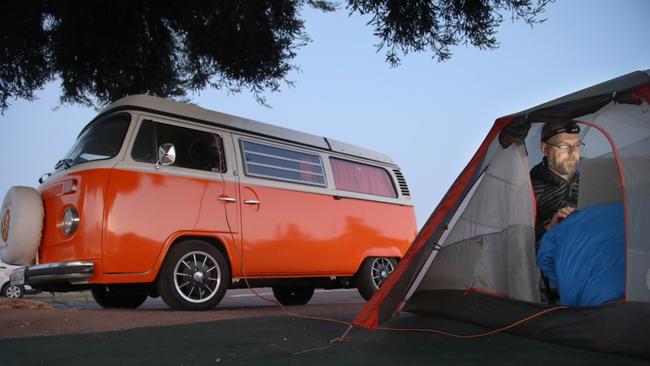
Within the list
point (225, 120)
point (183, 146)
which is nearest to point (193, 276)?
point (183, 146)

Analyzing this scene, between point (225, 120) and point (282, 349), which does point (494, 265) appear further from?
point (225, 120)

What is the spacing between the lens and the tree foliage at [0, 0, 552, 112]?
7.52 m

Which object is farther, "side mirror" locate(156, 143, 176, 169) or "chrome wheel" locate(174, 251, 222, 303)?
"chrome wheel" locate(174, 251, 222, 303)

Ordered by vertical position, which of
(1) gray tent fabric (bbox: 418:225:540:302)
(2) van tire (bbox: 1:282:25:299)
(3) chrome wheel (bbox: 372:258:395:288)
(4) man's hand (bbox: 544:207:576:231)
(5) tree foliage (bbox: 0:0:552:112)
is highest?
(5) tree foliage (bbox: 0:0:552:112)

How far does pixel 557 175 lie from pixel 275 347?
294 centimetres

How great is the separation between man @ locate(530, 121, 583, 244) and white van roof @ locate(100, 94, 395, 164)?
3.40m

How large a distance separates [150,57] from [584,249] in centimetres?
688

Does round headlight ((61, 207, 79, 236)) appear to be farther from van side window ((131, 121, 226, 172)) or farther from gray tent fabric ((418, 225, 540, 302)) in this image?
gray tent fabric ((418, 225, 540, 302))

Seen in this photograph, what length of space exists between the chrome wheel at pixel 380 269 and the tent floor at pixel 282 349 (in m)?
3.17

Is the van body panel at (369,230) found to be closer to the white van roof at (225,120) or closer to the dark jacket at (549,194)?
the white van roof at (225,120)

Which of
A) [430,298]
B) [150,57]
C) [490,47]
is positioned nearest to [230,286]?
[430,298]

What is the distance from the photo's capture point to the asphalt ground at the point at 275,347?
3.54m

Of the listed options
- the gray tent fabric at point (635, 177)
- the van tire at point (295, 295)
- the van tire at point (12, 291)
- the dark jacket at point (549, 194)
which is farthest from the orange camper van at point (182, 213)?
the van tire at point (12, 291)

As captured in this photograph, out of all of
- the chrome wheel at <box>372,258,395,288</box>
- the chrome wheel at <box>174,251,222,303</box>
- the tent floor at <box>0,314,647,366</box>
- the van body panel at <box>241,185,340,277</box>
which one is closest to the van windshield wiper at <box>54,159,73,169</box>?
the chrome wheel at <box>174,251,222,303</box>
